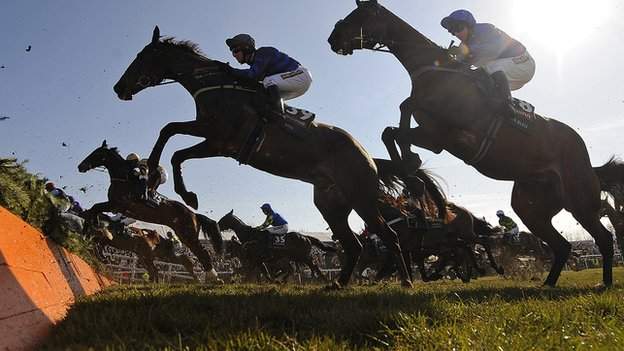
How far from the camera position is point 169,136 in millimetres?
5934

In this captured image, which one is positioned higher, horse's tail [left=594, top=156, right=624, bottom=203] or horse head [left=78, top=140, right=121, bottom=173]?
horse head [left=78, top=140, right=121, bottom=173]

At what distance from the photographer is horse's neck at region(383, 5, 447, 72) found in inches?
257

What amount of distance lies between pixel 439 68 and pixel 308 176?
2.24 metres

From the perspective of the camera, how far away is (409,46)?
22.0 ft

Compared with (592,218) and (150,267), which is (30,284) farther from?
(150,267)

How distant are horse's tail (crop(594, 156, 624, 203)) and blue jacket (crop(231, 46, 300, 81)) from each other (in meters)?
5.79

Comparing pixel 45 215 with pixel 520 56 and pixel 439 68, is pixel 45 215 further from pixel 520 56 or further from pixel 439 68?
pixel 520 56

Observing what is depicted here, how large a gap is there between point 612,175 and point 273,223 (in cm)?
909

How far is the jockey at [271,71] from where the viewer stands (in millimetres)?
6070

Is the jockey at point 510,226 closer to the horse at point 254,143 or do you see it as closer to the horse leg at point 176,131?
the horse at point 254,143

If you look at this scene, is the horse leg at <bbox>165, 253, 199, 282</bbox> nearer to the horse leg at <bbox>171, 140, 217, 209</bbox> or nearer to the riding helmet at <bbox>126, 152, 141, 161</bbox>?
the riding helmet at <bbox>126, 152, 141, 161</bbox>

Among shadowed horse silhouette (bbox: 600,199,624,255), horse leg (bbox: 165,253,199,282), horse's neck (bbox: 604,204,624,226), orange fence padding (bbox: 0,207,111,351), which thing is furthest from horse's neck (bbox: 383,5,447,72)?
horse leg (bbox: 165,253,199,282)

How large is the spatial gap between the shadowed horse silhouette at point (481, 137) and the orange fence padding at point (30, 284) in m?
4.16

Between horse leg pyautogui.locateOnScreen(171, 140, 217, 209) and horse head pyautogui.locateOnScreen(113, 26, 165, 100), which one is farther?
horse head pyautogui.locateOnScreen(113, 26, 165, 100)
